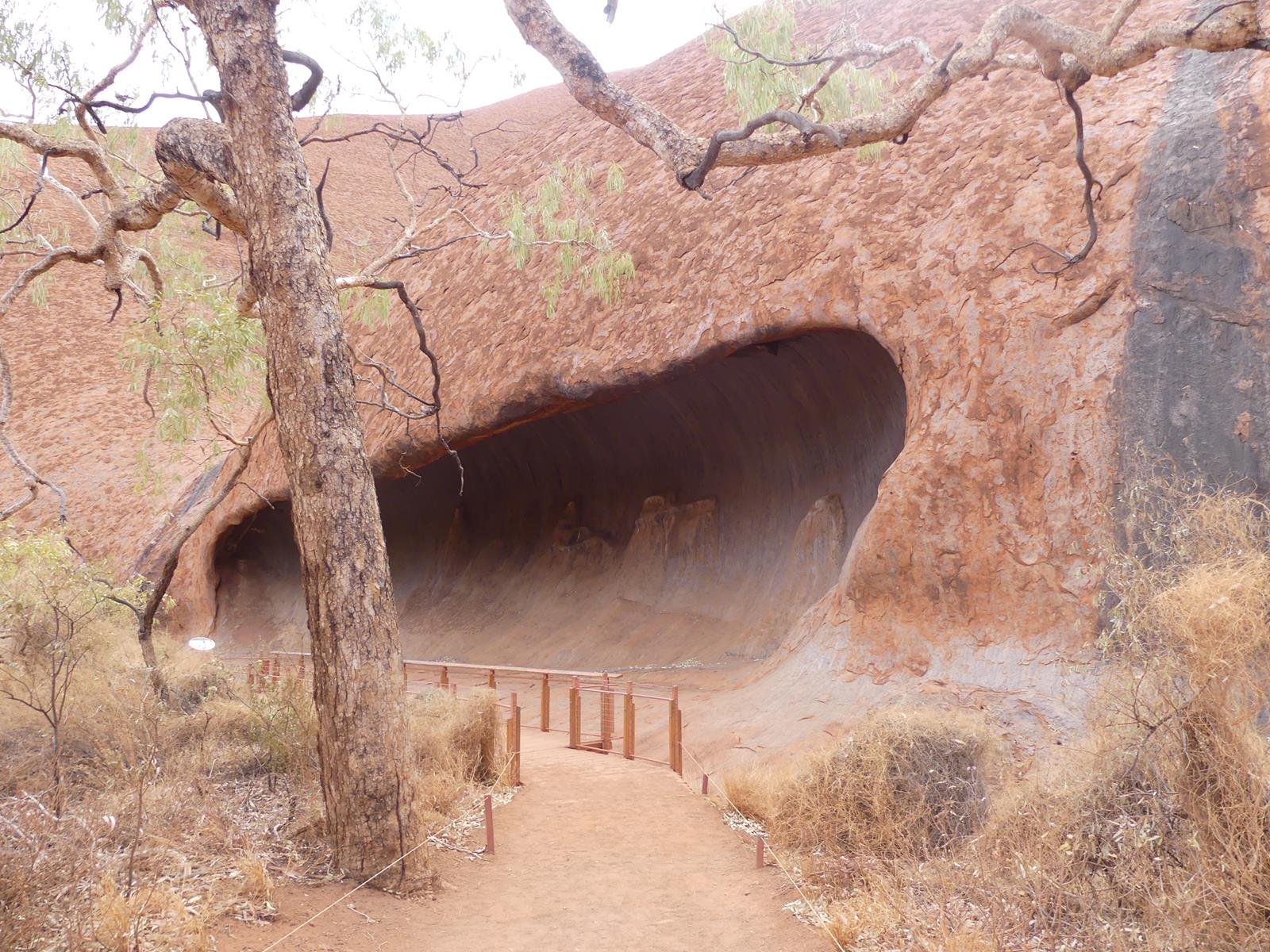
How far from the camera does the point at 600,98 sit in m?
6.46

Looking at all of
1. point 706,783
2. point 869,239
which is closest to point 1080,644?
point 706,783

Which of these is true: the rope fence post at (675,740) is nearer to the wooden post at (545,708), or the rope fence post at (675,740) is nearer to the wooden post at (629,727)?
the wooden post at (629,727)

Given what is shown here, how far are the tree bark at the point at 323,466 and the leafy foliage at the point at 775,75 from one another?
→ 13.7 ft

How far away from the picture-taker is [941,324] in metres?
8.97

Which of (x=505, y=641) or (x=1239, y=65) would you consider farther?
(x=505, y=641)

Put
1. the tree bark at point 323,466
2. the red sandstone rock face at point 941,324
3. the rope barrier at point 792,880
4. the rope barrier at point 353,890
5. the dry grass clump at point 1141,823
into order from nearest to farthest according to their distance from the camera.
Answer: the dry grass clump at point 1141,823 → the rope barrier at point 353,890 → the rope barrier at point 792,880 → the tree bark at point 323,466 → the red sandstone rock face at point 941,324

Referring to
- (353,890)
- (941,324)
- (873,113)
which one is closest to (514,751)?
(353,890)

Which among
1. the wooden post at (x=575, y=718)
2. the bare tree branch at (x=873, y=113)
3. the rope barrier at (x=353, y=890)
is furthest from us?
the wooden post at (x=575, y=718)

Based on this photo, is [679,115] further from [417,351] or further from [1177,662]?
[1177,662]

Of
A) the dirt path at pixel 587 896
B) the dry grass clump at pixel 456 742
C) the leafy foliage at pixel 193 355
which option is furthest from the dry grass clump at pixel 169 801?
the leafy foliage at pixel 193 355

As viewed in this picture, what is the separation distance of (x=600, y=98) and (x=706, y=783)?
181 inches

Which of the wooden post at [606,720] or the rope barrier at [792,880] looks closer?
the rope barrier at [792,880]

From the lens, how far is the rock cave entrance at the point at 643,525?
39.4ft

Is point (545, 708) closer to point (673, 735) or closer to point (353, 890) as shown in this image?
point (673, 735)
